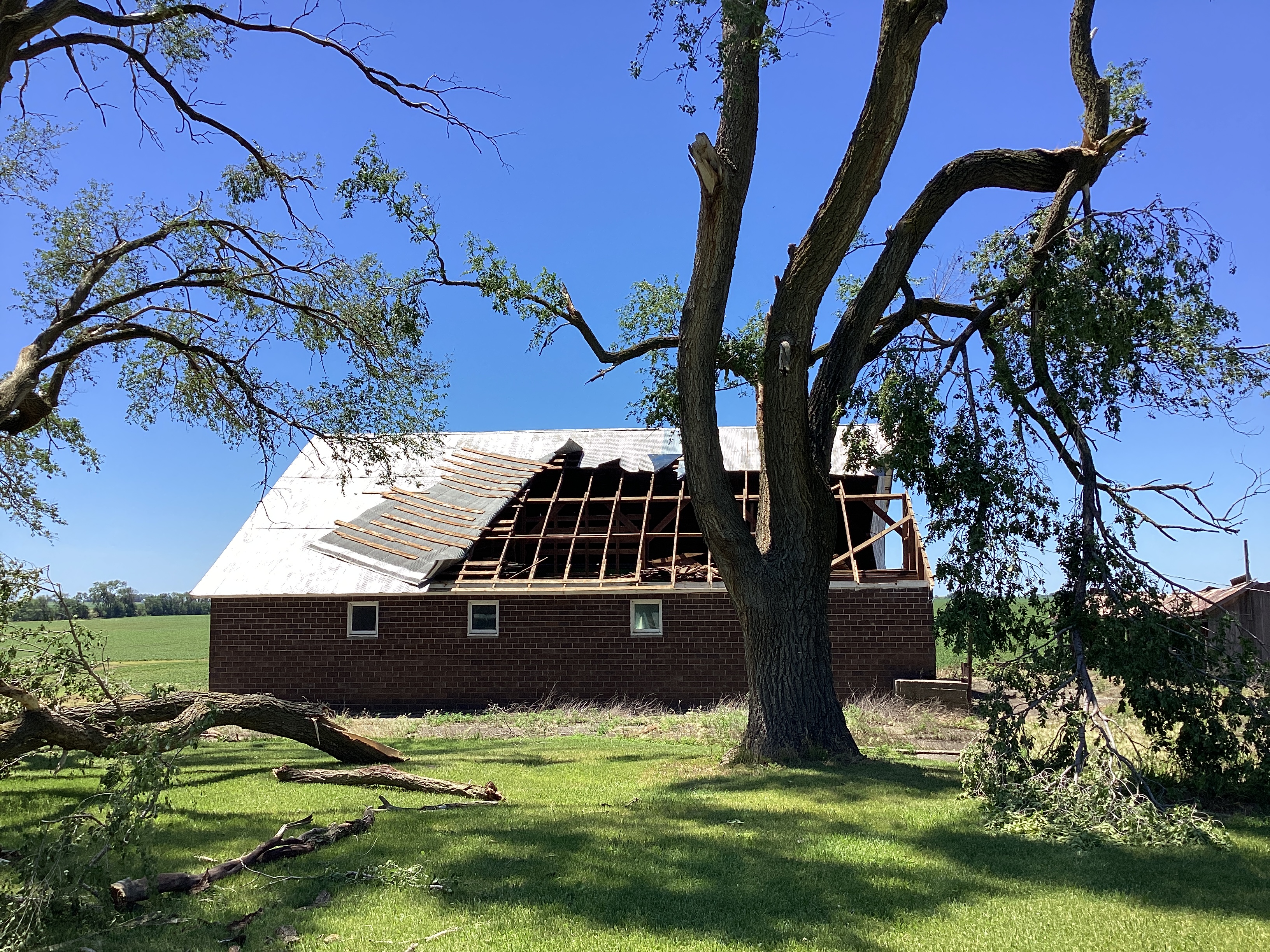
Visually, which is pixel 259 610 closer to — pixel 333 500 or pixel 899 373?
pixel 333 500

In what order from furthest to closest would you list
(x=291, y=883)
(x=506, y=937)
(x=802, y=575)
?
(x=802, y=575), (x=291, y=883), (x=506, y=937)

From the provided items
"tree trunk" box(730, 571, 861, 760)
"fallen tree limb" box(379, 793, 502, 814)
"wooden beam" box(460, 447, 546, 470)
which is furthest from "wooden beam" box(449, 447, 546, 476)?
"fallen tree limb" box(379, 793, 502, 814)

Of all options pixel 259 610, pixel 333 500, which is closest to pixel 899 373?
pixel 259 610

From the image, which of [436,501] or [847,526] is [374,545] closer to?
[436,501]

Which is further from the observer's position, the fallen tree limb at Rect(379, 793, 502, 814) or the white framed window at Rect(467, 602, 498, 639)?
the white framed window at Rect(467, 602, 498, 639)

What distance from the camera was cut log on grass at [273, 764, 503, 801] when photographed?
32.6ft

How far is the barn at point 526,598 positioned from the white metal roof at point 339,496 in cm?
7

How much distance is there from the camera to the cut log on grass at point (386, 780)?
994cm

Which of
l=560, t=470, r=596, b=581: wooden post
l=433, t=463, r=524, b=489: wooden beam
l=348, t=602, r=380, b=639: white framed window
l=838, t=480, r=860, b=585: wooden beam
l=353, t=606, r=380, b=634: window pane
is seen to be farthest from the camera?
l=433, t=463, r=524, b=489: wooden beam

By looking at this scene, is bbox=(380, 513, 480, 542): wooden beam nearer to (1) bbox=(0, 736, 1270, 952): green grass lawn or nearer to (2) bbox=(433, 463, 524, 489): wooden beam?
(2) bbox=(433, 463, 524, 489): wooden beam

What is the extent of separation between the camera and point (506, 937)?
5.43 meters

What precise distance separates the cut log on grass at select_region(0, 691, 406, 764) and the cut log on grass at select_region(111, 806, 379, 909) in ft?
3.59

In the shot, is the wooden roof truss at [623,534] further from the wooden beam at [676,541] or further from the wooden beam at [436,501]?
the wooden beam at [436,501]

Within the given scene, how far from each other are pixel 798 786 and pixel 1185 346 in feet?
21.4
